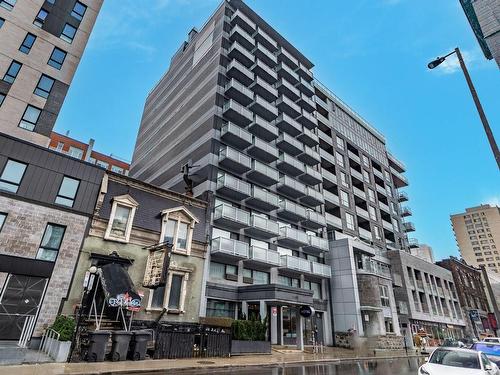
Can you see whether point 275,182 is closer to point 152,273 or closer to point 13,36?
point 152,273

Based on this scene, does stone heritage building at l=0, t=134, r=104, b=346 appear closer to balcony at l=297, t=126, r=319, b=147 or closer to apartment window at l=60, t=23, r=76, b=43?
apartment window at l=60, t=23, r=76, b=43

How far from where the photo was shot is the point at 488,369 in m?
8.97

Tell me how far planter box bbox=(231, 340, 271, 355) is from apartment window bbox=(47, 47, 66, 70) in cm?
2601

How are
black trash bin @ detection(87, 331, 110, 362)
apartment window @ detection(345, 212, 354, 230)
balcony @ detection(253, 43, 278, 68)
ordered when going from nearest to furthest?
black trash bin @ detection(87, 331, 110, 362), balcony @ detection(253, 43, 278, 68), apartment window @ detection(345, 212, 354, 230)

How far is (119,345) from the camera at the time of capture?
13.7m

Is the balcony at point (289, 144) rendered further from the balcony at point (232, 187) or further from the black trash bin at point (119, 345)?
the black trash bin at point (119, 345)

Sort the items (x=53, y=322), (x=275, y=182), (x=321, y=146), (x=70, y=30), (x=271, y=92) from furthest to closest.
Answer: (x=321, y=146) → (x=271, y=92) → (x=275, y=182) → (x=70, y=30) → (x=53, y=322)

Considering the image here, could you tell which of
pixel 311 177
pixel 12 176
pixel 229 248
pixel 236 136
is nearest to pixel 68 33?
pixel 12 176

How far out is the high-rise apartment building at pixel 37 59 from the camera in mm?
22656

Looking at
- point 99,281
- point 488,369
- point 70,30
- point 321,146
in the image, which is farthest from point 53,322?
point 321,146

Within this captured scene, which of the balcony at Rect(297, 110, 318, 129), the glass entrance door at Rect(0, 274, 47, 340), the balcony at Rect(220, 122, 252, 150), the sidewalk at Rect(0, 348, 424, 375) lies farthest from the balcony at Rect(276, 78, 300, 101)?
the glass entrance door at Rect(0, 274, 47, 340)

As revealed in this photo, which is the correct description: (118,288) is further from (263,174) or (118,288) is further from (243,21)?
(243,21)

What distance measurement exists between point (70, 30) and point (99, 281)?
2343 cm

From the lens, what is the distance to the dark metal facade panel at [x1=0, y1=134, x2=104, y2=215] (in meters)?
17.4
